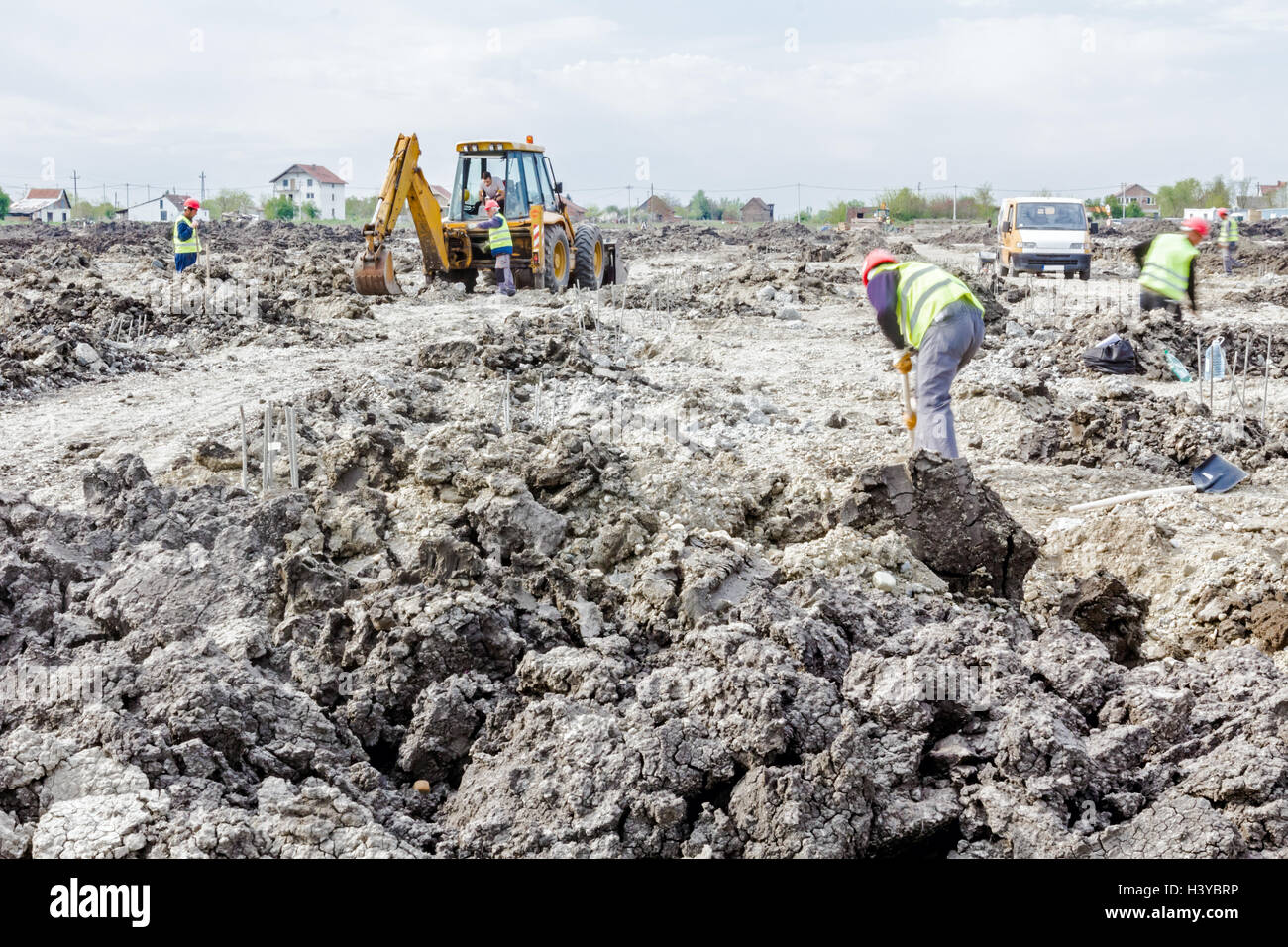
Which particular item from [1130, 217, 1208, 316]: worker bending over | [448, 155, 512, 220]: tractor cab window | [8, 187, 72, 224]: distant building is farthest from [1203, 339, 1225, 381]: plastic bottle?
[8, 187, 72, 224]: distant building

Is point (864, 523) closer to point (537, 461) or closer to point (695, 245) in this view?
point (537, 461)

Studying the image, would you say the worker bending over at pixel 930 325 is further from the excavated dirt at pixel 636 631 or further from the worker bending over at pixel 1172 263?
the worker bending over at pixel 1172 263

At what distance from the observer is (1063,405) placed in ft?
30.8

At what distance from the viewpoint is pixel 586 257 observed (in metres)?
17.0

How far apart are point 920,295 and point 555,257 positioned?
9.98 meters

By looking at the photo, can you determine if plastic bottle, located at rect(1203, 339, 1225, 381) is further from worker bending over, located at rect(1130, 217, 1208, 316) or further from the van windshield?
the van windshield

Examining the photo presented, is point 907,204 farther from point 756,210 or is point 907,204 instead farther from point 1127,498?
point 1127,498

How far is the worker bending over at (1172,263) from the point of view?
975cm

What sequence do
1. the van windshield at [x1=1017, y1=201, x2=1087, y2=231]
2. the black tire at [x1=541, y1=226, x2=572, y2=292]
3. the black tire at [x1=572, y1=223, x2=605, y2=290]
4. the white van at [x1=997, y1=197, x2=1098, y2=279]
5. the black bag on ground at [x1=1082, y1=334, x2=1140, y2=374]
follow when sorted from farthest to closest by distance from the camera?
the van windshield at [x1=1017, y1=201, x2=1087, y2=231], the white van at [x1=997, y1=197, x2=1098, y2=279], the black tire at [x1=572, y1=223, x2=605, y2=290], the black tire at [x1=541, y1=226, x2=572, y2=292], the black bag on ground at [x1=1082, y1=334, x2=1140, y2=374]

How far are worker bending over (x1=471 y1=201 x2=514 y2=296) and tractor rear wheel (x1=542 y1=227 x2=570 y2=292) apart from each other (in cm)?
53

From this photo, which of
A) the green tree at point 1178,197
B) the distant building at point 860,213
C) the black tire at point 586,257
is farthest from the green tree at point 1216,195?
the black tire at point 586,257

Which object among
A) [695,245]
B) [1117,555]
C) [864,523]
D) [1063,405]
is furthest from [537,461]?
[695,245]

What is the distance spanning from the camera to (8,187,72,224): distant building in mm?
76688

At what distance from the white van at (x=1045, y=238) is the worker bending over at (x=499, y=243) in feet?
32.8
